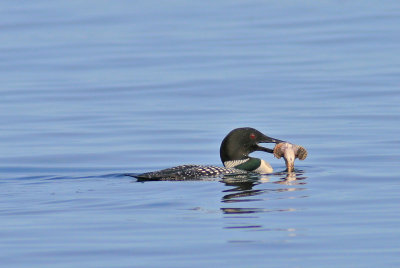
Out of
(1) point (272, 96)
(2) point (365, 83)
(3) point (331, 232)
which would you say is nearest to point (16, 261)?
(3) point (331, 232)

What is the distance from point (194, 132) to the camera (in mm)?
15438

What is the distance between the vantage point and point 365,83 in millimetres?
19328

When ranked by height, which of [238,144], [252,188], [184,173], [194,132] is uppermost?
[194,132]

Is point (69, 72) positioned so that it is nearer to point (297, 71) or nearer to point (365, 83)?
point (297, 71)

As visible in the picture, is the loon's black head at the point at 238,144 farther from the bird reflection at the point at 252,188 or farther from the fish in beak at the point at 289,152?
the bird reflection at the point at 252,188

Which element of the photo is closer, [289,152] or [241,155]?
[289,152]

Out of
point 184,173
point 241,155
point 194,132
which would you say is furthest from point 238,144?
point 194,132

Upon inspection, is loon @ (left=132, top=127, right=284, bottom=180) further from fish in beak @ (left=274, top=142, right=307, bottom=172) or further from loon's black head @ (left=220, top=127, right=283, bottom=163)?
fish in beak @ (left=274, top=142, right=307, bottom=172)

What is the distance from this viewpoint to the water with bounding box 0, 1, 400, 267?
28.0ft

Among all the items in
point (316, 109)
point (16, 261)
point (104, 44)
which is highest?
point (104, 44)

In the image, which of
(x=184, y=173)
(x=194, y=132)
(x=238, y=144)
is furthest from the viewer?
(x=194, y=132)

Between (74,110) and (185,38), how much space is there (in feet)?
31.9

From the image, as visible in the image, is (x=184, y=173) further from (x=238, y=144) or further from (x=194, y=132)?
(x=194, y=132)

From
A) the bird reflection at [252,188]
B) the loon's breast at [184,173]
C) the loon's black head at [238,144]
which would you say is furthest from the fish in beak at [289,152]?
the loon's breast at [184,173]
